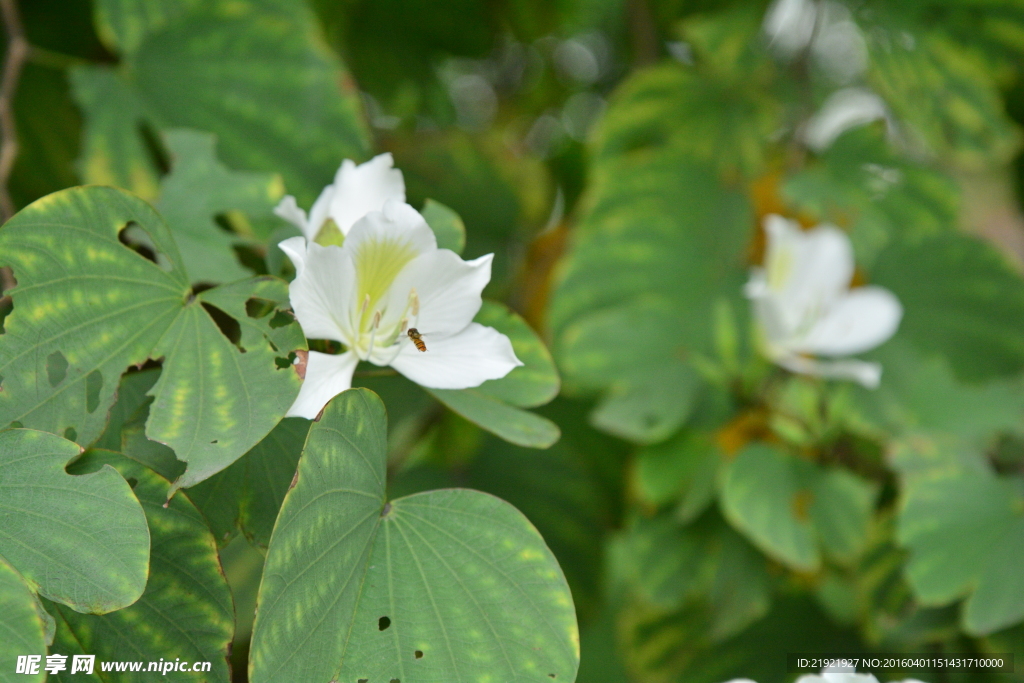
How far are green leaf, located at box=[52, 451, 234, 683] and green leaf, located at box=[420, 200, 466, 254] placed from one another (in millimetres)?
183

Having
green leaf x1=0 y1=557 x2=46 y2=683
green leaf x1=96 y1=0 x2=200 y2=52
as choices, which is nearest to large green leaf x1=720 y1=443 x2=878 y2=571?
green leaf x1=0 y1=557 x2=46 y2=683

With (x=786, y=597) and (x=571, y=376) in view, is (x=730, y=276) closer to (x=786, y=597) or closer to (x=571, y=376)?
(x=571, y=376)

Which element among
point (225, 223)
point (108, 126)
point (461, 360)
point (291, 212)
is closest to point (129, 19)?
point (108, 126)

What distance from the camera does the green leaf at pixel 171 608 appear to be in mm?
328

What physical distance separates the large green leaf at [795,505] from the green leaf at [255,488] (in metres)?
0.47

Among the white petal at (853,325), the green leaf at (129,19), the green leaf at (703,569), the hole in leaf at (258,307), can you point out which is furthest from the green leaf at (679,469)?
the green leaf at (129,19)

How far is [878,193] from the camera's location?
1009mm

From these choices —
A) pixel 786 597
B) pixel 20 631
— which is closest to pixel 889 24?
pixel 786 597

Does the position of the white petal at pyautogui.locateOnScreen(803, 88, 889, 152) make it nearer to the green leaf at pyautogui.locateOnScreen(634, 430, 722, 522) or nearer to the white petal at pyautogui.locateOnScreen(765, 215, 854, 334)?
the white petal at pyautogui.locateOnScreen(765, 215, 854, 334)

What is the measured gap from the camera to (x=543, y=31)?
1.21 meters

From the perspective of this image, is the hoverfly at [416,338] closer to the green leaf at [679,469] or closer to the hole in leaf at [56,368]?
the hole in leaf at [56,368]

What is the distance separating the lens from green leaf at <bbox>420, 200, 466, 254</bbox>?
419mm

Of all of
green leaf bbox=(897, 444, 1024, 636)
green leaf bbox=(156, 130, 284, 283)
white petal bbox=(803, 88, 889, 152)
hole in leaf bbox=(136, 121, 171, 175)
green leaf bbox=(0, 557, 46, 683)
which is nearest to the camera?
green leaf bbox=(0, 557, 46, 683)

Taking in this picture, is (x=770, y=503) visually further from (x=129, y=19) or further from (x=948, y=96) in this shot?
→ (x=129, y=19)
